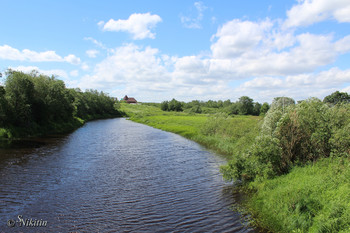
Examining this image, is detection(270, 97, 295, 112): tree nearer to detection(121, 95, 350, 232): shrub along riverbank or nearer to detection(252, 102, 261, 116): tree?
detection(121, 95, 350, 232): shrub along riverbank

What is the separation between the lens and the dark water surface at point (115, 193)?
12.5 m

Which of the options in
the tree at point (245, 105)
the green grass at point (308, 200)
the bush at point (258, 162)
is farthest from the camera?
the tree at point (245, 105)

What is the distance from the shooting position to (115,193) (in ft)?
54.7

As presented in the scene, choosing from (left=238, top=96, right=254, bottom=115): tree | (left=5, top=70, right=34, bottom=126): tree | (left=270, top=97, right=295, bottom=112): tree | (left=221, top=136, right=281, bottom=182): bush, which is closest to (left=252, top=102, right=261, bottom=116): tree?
(left=238, top=96, right=254, bottom=115): tree

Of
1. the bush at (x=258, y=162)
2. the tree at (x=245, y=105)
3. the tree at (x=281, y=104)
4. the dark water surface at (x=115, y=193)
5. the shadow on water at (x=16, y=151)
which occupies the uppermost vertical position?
the tree at (x=245, y=105)

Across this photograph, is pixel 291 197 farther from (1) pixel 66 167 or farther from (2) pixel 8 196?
(1) pixel 66 167

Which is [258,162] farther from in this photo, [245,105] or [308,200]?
[245,105]

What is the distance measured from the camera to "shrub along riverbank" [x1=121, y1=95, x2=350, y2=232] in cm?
1062

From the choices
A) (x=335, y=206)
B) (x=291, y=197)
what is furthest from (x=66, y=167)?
(x=335, y=206)

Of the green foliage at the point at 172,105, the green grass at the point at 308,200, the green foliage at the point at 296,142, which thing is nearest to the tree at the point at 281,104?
the green foliage at the point at 296,142

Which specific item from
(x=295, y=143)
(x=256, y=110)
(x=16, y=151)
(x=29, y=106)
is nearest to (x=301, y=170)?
(x=295, y=143)

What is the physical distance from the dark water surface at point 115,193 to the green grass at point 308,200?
1636mm

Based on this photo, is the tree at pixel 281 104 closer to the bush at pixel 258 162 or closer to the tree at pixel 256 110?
the bush at pixel 258 162

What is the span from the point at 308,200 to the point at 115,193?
11.9 meters
